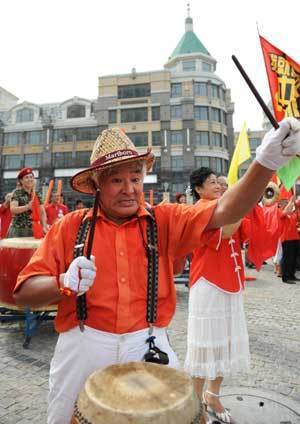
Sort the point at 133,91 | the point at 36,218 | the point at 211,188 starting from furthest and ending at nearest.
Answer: the point at 133,91, the point at 36,218, the point at 211,188

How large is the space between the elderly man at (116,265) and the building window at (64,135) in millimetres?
48562

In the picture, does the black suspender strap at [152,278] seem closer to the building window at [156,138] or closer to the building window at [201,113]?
the building window at [156,138]

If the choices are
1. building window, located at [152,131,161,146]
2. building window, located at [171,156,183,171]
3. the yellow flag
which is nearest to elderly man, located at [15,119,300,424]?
the yellow flag

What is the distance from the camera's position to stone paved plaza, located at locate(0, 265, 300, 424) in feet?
11.1

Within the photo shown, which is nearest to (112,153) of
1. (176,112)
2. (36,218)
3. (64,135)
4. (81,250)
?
(81,250)

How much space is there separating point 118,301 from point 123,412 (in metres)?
0.58

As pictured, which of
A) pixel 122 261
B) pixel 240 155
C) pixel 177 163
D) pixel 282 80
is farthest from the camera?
pixel 177 163

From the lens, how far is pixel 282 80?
2822 mm

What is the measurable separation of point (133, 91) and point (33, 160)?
681 inches

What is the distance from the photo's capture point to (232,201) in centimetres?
178

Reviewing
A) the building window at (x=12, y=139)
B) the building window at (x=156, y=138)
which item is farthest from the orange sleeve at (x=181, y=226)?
the building window at (x=12, y=139)

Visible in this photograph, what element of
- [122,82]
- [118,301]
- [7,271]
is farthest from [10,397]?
[122,82]

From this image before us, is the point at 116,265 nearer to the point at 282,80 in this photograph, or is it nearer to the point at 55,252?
the point at 55,252

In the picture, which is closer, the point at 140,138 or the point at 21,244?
the point at 21,244
